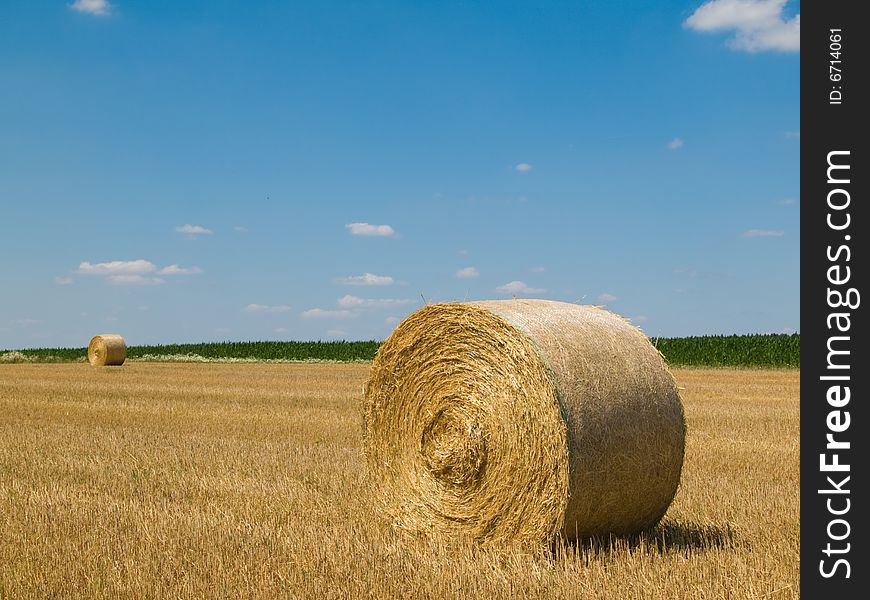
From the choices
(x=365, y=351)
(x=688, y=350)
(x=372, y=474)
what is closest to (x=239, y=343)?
(x=365, y=351)

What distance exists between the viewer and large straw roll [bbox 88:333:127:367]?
3541cm

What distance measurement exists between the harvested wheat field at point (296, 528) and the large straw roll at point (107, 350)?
2219 cm

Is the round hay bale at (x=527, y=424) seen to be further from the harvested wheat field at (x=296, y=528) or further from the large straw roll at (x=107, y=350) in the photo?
the large straw roll at (x=107, y=350)

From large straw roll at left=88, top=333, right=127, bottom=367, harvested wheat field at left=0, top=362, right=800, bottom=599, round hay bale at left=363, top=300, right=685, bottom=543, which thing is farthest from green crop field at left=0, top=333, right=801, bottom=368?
round hay bale at left=363, top=300, right=685, bottom=543

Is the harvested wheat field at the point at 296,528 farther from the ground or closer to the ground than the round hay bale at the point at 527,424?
closer to the ground

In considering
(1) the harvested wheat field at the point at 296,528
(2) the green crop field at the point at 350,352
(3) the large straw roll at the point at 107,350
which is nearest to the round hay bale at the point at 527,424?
(1) the harvested wheat field at the point at 296,528

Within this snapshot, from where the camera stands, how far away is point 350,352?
51094 mm

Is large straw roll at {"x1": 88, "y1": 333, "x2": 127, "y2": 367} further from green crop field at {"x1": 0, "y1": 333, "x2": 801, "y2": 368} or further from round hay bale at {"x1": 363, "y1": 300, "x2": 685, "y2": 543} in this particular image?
round hay bale at {"x1": 363, "y1": 300, "x2": 685, "y2": 543}

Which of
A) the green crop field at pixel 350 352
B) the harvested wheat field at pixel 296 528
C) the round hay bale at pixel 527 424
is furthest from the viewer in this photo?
the green crop field at pixel 350 352

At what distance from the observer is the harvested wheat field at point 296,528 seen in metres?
5.58

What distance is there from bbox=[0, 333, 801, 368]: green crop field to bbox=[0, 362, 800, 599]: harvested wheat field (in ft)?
75.2

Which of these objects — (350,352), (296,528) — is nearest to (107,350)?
(350,352)

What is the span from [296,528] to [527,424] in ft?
6.63

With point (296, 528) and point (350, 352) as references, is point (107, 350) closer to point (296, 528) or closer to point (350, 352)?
point (350, 352)
